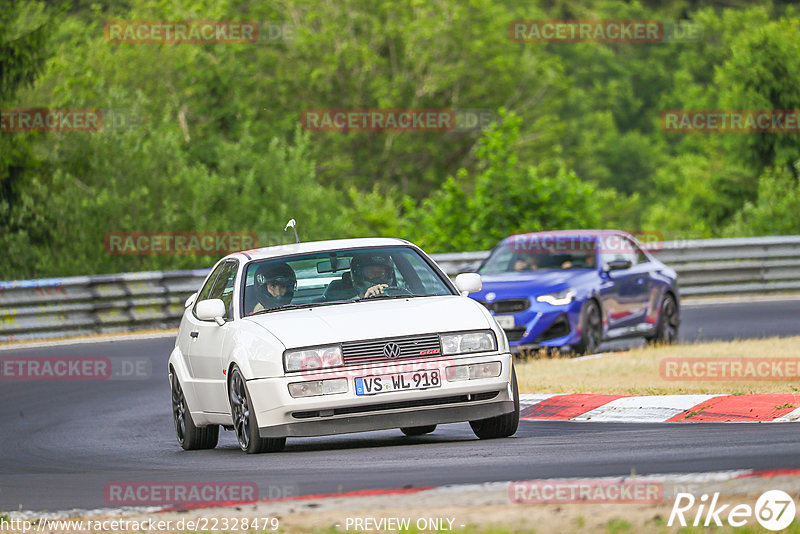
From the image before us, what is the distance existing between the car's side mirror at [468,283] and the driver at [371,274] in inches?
19.3

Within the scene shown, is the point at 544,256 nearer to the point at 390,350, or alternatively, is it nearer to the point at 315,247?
the point at 315,247

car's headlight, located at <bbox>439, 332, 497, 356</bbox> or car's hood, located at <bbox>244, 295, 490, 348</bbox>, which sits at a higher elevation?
car's hood, located at <bbox>244, 295, 490, 348</bbox>

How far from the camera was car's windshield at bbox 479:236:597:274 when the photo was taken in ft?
58.3

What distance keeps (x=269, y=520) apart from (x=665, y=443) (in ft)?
10.2

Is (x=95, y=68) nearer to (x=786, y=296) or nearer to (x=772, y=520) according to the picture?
(x=786, y=296)

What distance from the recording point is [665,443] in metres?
8.59

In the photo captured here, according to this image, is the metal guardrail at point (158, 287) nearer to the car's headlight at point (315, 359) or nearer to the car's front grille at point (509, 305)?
the car's front grille at point (509, 305)

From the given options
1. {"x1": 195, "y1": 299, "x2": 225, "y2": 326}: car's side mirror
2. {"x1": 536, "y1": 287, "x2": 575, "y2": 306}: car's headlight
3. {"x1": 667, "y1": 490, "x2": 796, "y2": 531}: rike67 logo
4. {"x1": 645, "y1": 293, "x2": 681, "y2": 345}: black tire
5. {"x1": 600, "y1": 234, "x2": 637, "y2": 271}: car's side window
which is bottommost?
{"x1": 645, "y1": 293, "x2": 681, "y2": 345}: black tire

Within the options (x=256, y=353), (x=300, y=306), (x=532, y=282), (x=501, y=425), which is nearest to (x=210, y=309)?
(x=300, y=306)

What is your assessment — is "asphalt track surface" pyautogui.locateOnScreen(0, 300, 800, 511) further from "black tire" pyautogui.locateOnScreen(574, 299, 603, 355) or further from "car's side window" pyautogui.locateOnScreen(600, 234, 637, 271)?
"car's side window" pyautogui.locateOnScreen(600, 234, 637, 271)

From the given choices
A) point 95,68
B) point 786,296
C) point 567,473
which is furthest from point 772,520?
point 95,68

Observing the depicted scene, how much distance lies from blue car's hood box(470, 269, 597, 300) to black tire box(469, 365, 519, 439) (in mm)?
6777

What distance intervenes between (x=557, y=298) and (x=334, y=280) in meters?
6.74

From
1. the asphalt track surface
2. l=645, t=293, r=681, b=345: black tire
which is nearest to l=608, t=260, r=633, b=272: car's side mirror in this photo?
l=645, t=293, r=681, b=345: black tire
